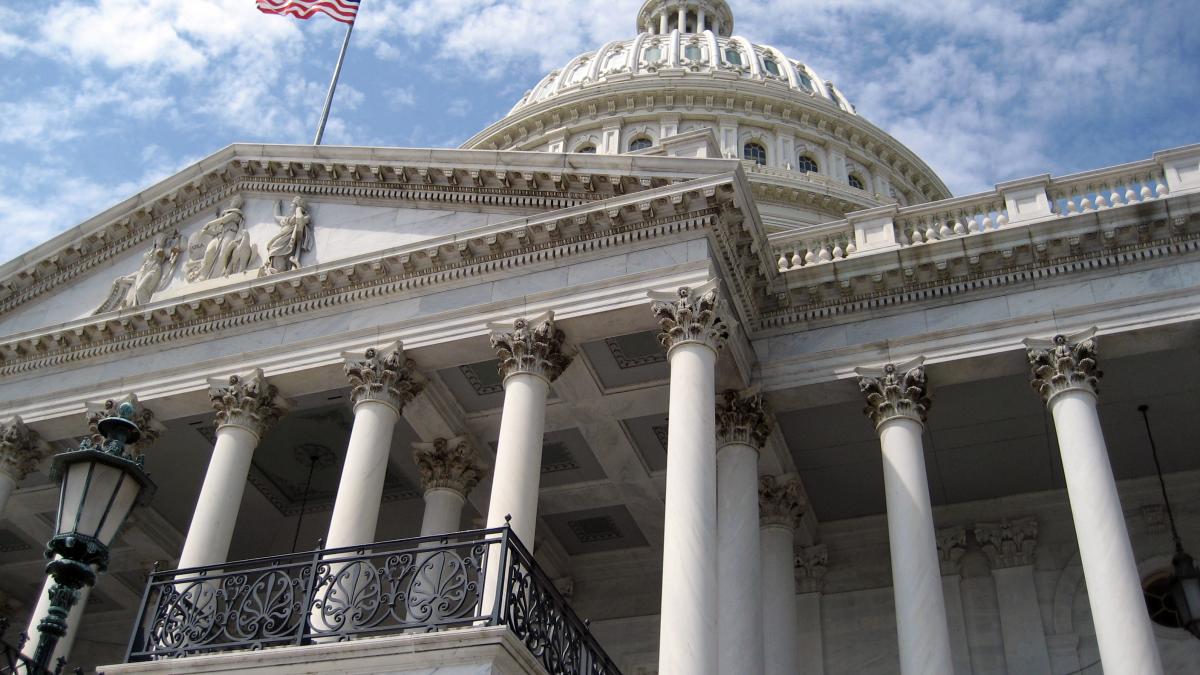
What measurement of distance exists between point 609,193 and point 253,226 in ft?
23.6

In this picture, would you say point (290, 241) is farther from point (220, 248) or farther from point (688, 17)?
point (688, 17)

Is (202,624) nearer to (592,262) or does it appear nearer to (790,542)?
(592,262)

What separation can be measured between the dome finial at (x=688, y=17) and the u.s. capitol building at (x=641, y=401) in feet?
135

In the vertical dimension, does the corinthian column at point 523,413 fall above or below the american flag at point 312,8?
below

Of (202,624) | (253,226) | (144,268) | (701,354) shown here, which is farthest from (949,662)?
(144,268)

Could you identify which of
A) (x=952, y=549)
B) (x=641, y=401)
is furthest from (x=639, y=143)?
(x=952, y=549)

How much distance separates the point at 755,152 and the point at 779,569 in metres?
26.2

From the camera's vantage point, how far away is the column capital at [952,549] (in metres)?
21.6

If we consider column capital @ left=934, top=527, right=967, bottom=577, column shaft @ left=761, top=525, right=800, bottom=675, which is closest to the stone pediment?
column shaft @ left=761, top=525, right=800, bottom=675

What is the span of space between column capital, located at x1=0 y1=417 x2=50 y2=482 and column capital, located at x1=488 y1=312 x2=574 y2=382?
926cm

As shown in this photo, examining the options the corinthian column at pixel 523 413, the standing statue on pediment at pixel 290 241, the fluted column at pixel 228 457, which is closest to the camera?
the corinthian column at pixel 523 413

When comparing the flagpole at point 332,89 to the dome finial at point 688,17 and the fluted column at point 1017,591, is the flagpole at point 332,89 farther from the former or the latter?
the dome finial at point 688,17

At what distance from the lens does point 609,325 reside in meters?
18.1

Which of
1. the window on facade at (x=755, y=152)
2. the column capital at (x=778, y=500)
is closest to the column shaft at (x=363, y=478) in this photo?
the column capital at (x=778, y=500)
